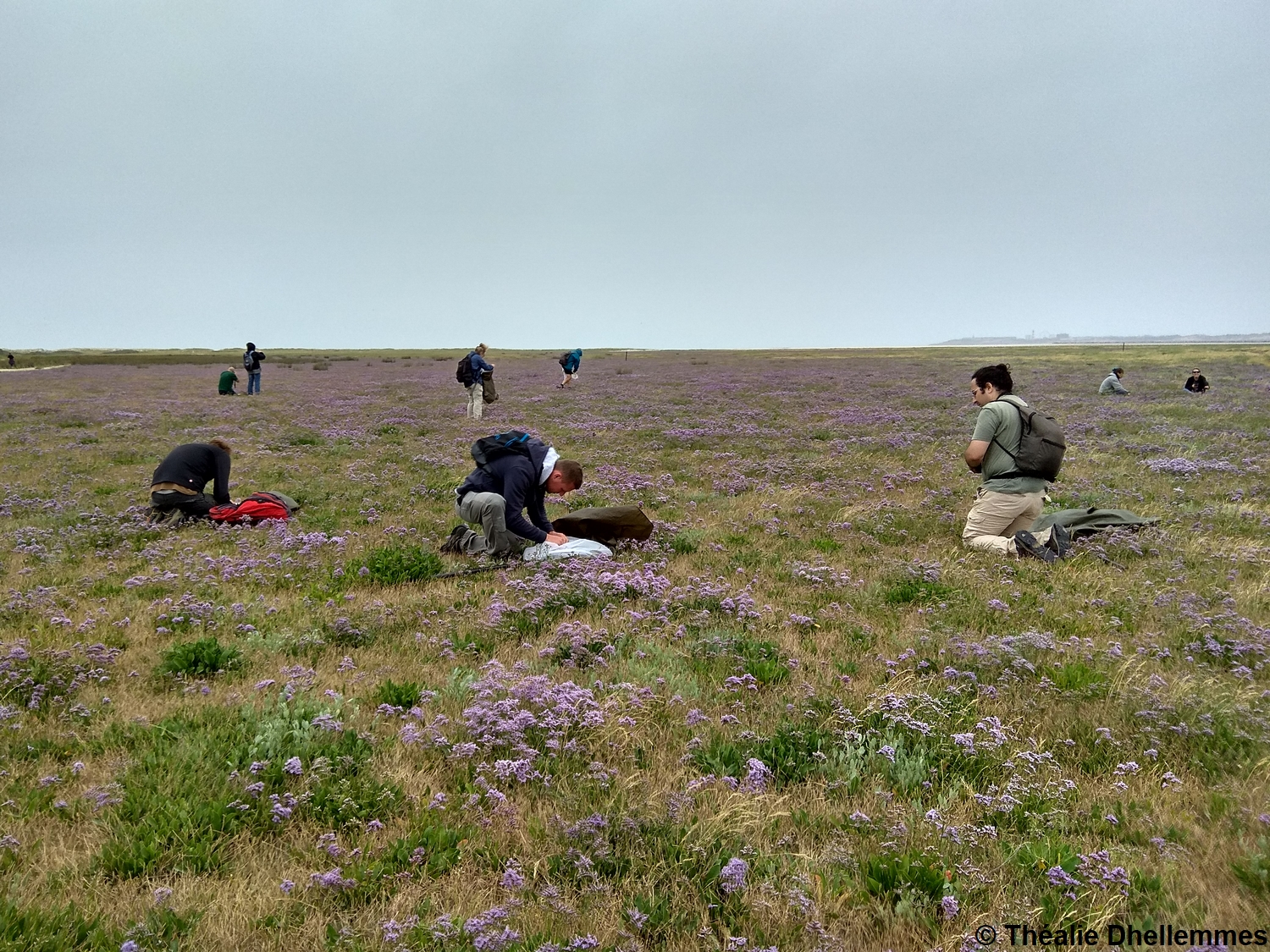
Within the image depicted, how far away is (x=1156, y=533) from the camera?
373 inches

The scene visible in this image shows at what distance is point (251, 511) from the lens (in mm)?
10906

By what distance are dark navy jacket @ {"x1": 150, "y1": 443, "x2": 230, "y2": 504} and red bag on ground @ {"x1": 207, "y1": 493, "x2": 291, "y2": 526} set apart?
0.32 meters

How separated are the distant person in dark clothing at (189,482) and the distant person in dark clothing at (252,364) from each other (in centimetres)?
2672

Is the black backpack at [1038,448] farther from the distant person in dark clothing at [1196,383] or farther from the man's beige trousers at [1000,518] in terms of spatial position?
the distant person in dark clothing at [1196,383]

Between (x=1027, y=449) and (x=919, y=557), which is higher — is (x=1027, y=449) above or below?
above

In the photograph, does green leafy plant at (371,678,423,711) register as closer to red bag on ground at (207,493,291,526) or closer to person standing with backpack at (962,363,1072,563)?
red bag on ground at (207,493,291,526)

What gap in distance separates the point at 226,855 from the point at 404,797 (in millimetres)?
977

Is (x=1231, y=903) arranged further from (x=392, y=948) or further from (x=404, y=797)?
(x=404, y=797)

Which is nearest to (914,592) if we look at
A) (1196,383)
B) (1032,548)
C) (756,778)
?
(1032,548)

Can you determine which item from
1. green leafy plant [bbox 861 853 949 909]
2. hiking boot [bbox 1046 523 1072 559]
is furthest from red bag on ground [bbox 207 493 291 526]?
hiking boot [bbox 1046 523 1072 559]

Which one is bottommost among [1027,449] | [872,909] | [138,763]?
[872,909]

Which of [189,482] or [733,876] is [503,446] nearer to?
[189,482]

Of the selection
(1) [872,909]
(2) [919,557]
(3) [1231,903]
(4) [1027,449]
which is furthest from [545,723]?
(4) [1027,449]

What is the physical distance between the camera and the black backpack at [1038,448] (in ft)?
30.7
